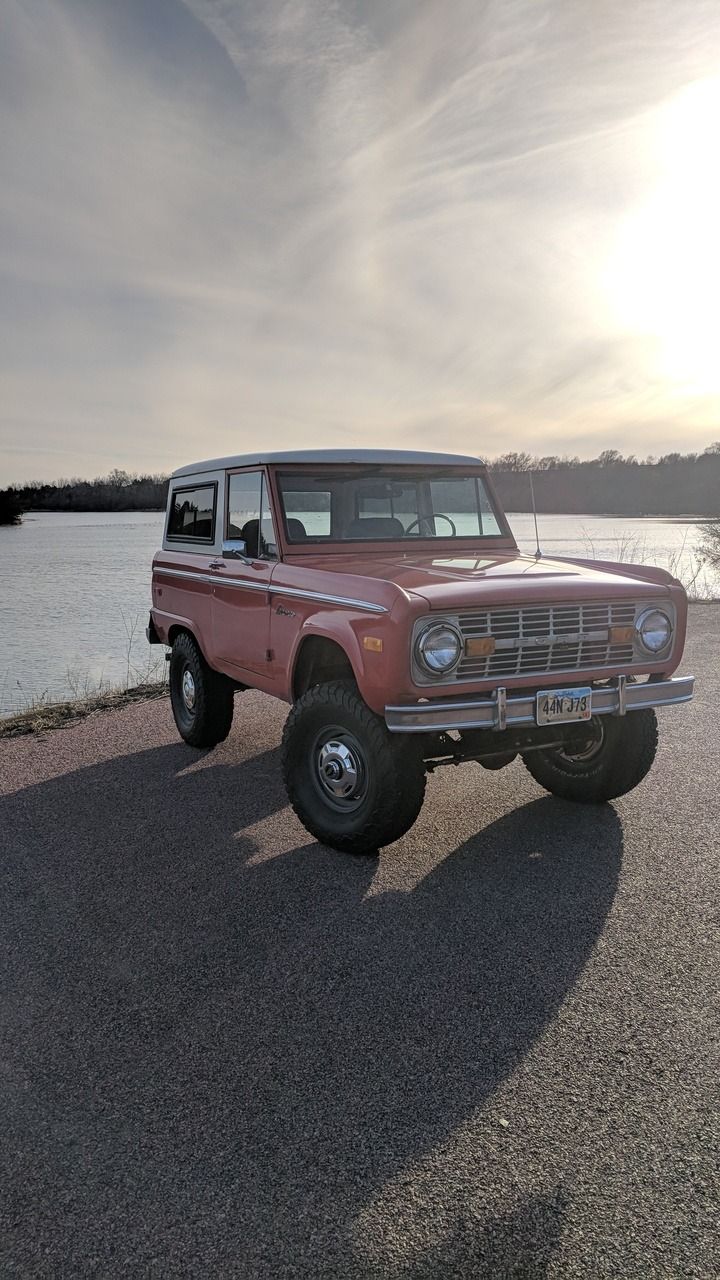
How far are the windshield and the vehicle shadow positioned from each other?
190 centimetres

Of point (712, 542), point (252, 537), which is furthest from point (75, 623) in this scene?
point (712, 542)

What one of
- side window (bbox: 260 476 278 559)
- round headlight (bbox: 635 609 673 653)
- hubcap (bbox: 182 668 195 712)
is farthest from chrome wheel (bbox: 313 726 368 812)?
hubcap (bbox: 182 668 195 712)

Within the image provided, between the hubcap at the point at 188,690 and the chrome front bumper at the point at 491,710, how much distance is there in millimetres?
2944

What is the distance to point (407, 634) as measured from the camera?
3844 millimetres

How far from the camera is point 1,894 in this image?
13.3 feet

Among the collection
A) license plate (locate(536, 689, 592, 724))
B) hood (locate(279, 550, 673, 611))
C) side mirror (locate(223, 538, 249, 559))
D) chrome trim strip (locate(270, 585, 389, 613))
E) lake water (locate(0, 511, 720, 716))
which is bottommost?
lake water (locate(0, 511, 720, 716))

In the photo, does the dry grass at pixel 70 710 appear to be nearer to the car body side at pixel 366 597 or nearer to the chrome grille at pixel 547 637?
the car body side at pixel 366 597

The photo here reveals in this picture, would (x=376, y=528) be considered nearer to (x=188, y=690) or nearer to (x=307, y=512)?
(x=307, y=512)

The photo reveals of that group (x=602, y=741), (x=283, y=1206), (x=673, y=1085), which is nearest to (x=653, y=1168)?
(x=673, y=1085)

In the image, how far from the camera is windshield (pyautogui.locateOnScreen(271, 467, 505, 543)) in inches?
210

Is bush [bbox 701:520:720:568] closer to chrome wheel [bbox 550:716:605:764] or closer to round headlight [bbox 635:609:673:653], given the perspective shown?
chrome wheel [bbox 550:716:605:764]

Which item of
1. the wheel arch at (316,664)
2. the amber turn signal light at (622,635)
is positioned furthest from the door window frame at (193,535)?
the amber turn signal light at (622,635)

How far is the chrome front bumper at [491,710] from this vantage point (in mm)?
3871

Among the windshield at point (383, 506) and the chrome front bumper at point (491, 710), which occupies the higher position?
the windshield at point (383, 506)
